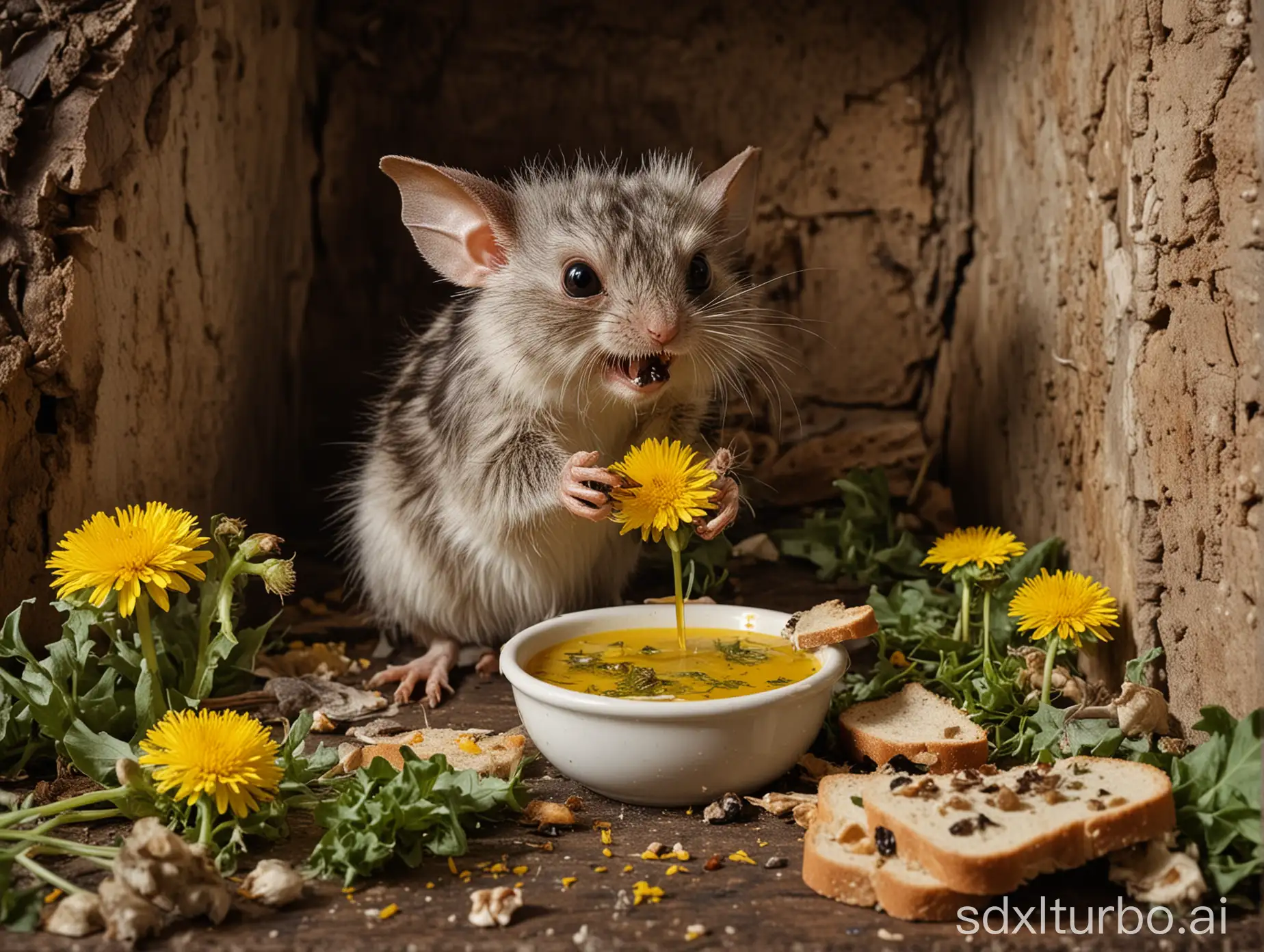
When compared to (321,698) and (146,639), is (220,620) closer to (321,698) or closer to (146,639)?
(146,639)

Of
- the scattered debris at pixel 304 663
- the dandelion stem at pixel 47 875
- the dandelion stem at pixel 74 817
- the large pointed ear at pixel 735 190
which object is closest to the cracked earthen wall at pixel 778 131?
the large pointed ear at pixel 735 190

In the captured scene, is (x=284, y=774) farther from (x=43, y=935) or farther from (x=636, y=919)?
(x=636, y=919)

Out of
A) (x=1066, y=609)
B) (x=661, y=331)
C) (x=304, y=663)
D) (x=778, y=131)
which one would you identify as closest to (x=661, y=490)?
(x=661, y=331)

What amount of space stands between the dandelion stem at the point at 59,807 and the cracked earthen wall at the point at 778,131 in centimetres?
292

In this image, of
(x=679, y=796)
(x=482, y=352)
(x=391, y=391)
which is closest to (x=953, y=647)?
(x=679, y=796)

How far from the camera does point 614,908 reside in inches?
102

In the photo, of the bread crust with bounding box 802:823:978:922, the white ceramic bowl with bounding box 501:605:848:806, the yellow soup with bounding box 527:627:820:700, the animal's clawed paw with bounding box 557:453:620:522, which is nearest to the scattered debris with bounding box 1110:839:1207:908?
the bread crust with bounding box 802:823:978:922

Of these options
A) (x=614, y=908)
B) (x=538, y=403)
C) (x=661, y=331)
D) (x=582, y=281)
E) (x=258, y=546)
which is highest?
(x=582, y=281)

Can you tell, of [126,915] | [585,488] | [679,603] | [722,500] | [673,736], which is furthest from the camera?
[722,500]

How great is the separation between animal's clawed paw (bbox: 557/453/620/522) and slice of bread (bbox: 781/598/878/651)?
0.65 m

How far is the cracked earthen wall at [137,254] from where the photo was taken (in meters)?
3.57

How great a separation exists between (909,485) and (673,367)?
208 centimetres

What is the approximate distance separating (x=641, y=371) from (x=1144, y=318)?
141cm

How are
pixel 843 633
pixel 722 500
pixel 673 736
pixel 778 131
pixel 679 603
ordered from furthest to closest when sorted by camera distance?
1. pixel 778 131
2. pixel 722 500
3. pixel 679 603
4. pixel 843 633
5. pixel 673 736
